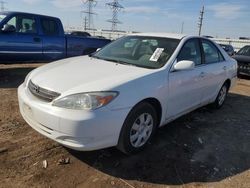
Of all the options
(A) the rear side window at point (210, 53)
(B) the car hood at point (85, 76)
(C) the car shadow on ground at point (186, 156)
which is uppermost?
(A) the rear side window at point (210, 53)

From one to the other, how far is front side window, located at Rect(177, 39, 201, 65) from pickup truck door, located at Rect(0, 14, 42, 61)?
17.2ft

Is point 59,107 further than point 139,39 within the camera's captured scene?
No

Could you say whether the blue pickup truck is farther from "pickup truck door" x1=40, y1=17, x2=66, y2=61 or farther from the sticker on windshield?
the sticker on windshield

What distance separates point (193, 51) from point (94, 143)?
265 cm

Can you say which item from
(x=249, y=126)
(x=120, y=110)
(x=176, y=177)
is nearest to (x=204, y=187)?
(x=176, y=177)

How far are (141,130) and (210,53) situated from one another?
2.59 metres

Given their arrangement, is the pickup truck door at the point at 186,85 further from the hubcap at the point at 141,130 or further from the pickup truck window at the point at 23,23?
the pickup truck window at the point at 23,23

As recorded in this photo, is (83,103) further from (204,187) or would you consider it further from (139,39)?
(139,39)

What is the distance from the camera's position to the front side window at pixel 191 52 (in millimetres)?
4505

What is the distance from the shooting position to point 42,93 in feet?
11.1

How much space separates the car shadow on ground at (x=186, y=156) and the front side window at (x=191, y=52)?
3.91ft

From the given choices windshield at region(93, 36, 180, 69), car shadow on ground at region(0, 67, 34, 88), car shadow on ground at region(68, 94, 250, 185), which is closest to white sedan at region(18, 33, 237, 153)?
windshield at region(93, 36, 180, 69)

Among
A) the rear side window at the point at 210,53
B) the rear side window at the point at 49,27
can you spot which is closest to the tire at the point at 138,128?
the rear side window at the point at 210,53

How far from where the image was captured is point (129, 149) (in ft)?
11.9
